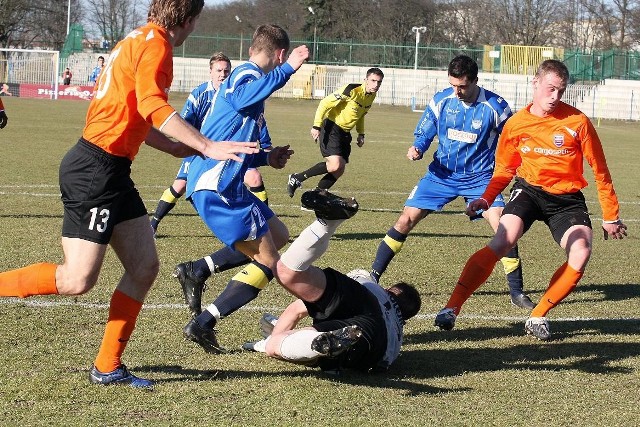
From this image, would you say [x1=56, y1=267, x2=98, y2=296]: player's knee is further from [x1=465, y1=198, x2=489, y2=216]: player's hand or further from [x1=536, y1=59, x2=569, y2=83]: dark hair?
[x1=536, y1=59, x2=569, y2=83]: dark hair

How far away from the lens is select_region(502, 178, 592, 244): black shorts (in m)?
6.61

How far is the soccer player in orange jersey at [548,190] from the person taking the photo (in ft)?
21.1

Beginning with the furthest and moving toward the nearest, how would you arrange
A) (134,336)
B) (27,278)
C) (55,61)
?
(55,61)
(134,336)
(27,278)

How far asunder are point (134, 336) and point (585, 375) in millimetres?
2693

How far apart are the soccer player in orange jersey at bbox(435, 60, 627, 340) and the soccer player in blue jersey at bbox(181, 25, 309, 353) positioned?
151 centimetres

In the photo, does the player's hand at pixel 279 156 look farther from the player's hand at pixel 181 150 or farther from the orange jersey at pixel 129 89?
the orange jersey at pixel 129 89

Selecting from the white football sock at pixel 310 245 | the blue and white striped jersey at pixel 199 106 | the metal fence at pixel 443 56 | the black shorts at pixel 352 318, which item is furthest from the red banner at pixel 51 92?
the white football sock at pixel 310 245

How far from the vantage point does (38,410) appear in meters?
4.39

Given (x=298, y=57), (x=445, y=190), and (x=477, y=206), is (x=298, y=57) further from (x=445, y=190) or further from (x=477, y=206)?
(x=445, y=190)

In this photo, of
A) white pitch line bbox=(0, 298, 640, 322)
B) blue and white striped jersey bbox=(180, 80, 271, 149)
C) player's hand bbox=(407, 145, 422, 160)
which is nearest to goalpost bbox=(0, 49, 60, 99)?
blue and white striped jersey bbox=(180, 80, 271, 149)

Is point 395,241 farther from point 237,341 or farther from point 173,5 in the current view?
point 173,5

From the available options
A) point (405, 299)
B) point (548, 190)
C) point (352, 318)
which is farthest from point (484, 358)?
point (548, 190)

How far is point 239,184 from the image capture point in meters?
5.47

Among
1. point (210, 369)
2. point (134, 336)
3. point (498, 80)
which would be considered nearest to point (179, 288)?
point (134, 336)
